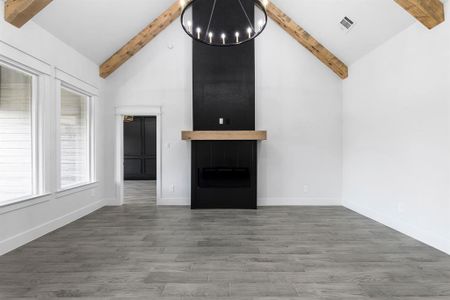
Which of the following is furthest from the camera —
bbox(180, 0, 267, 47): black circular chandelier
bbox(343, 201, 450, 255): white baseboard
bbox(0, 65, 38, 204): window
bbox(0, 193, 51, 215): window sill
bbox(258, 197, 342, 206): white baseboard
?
bbox(258, 197, 342, 206): white baseboard

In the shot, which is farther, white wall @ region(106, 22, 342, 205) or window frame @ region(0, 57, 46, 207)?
white wall @ region(106, 22, 342, 205)

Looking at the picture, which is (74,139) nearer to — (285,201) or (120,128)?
(120,128)

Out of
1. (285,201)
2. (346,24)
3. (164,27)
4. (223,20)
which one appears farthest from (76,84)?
(346,24)

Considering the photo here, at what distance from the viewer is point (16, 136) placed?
3.52 meters

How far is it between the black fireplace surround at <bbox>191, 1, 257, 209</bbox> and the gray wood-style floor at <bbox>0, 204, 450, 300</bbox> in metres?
1.12

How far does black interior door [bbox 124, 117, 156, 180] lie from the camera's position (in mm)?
10656

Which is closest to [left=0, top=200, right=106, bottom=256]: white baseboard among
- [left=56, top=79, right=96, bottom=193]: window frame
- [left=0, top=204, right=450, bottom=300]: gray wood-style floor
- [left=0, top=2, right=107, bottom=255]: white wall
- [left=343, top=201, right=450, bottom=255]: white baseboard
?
[left=0, top=2, right=107, bottom=255]: white wall

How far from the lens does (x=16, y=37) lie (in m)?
3.31

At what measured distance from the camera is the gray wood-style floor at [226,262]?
2.26m

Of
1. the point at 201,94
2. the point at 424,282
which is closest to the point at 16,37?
the point at 201,94

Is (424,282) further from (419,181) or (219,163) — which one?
(219,163)

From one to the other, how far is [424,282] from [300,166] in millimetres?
3556

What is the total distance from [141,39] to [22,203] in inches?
144

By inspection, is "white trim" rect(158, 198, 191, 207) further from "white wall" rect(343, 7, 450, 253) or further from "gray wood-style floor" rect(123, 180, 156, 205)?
"white wall" rect(343, 7, 450, 253)
